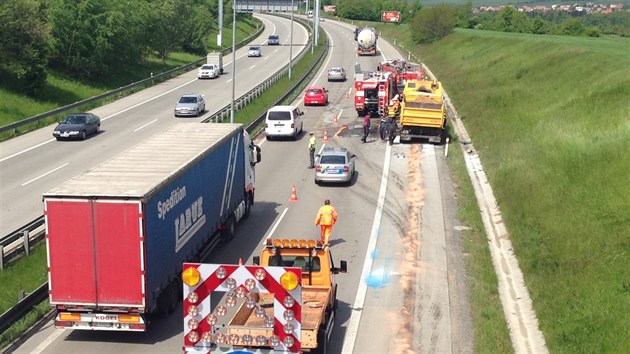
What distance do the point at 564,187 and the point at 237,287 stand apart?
56.1 ft

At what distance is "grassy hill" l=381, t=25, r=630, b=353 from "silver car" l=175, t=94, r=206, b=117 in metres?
17.0

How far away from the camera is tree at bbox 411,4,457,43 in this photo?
326 ft

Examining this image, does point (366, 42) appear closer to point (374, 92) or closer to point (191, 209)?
point (374, 92)

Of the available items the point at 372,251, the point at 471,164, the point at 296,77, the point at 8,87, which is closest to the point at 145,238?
the point at 372,251

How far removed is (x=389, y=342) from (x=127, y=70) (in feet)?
194

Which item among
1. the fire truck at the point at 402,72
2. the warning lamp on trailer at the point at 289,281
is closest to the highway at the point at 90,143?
the fire truck at the point at 402,72

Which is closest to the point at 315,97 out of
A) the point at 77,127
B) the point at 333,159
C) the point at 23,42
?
the point at 77,127

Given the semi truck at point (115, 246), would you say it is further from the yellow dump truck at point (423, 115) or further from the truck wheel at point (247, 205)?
the yellow dump truck at point (423, 115)

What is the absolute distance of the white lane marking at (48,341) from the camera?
16.3 metres

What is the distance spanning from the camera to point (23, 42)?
52781 mm

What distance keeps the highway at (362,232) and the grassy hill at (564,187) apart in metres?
1.07

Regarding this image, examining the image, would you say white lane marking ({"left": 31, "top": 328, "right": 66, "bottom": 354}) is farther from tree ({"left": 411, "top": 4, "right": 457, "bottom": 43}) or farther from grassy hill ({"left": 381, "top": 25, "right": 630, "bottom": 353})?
tree ({"left": 411, "top": 4, "right": 457, "bottom": 43})

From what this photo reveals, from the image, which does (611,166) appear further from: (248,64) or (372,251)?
(248,64)

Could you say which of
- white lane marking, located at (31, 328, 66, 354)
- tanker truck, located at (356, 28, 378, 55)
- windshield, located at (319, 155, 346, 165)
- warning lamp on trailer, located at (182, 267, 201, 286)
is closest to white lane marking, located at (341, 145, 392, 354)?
windshield, located at (319, 155, 346, 165)
